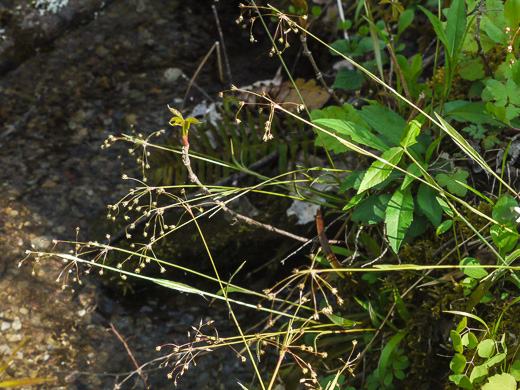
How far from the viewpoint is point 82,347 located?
2.01 metres

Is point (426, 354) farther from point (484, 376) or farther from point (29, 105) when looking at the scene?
point (29, 105)

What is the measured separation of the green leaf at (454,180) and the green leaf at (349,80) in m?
0.65

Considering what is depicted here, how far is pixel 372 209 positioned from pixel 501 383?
0.62m

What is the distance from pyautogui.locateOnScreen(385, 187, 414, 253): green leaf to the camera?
1531 millimetres

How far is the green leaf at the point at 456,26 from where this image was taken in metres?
1.66

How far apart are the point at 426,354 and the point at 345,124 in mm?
811

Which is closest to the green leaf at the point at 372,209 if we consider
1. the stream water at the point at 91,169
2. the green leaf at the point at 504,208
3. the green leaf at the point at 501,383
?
the green leaf at the point at 504,208

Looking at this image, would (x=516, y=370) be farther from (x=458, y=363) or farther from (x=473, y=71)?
(x=473, y=71)

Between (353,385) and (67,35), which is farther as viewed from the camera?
(67,35)

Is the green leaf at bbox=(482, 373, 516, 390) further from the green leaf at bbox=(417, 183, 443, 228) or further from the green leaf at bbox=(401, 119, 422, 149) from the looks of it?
the green leaf at bbox=(401, 119, 422, 149)

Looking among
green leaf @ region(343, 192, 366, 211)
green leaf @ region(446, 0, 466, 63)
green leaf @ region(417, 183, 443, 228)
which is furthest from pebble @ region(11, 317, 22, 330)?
green leaf @ region(446, 0, 466, 63)

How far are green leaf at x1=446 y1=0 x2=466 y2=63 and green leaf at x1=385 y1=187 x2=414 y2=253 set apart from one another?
498mm

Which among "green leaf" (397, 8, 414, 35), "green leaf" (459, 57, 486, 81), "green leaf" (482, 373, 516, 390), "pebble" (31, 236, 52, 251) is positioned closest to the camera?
"green leaf" (482, 373, 516, 390)

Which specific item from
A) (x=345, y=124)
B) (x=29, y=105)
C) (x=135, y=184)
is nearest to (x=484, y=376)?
(x=345, y=124)
